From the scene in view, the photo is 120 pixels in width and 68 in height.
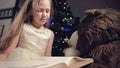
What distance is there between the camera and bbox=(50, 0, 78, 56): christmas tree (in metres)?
1.86

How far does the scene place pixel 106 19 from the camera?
1122 mm

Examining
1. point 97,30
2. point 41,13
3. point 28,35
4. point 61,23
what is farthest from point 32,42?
point 61,23

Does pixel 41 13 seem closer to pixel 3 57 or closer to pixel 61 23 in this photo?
pixel 3 57

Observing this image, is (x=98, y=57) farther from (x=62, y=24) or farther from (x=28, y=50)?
(x=62, y=24)

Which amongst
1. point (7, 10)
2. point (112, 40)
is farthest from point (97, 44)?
point (7, 10)

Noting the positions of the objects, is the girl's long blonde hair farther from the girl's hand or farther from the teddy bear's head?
the teddy bear's head

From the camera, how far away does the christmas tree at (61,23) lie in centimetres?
186

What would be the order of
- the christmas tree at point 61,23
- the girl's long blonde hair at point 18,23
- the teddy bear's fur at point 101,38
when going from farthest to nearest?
the christmas tree at point 61,23
the girl's long blonde hair at point 18,23
the teddy bear's fur at point 101,38

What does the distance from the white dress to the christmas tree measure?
23.4 inches

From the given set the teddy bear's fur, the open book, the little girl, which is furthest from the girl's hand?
the teddy bear's fur

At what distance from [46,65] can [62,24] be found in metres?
1.17

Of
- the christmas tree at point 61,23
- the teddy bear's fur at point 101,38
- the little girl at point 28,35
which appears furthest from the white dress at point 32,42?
the christmas tree at point 61,23

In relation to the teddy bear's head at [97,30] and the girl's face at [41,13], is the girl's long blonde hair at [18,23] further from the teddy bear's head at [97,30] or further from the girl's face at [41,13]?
the teddy bear's head at [97,30]

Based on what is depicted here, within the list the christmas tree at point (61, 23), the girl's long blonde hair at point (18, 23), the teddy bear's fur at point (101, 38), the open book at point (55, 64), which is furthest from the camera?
the christmas tree at point (61, 23)
